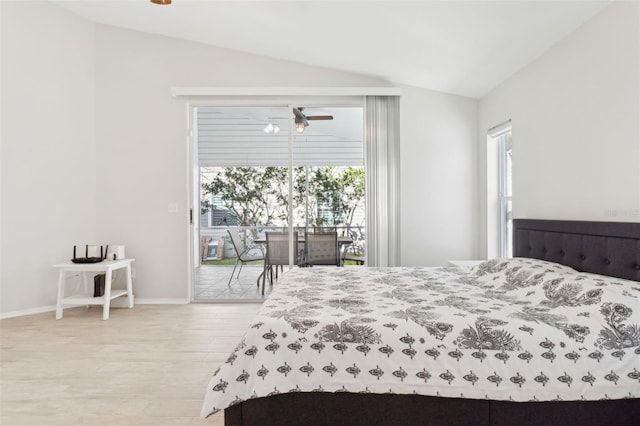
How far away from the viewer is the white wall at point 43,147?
3.85 meters

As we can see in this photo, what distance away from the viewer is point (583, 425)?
157 centimetres

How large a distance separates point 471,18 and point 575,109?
0.98 metres

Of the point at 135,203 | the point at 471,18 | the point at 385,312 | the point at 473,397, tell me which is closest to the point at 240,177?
the point at 135,203

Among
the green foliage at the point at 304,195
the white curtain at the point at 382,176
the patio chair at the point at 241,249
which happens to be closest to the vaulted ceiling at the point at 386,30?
the white curtain at the point at 382,176

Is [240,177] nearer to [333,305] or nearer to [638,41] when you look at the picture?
[333,305]

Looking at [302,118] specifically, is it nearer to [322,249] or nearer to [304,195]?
[304,195]

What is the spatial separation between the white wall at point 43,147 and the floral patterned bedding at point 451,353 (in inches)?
136

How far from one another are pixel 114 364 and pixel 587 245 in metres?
3.15

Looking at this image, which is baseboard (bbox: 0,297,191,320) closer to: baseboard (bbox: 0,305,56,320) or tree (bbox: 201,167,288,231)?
baseboard (bbox: 0,305,56,320)

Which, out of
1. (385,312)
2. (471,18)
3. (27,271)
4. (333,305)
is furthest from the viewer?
(27,271)

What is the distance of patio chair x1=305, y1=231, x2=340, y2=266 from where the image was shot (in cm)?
452

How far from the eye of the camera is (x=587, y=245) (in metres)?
2.37

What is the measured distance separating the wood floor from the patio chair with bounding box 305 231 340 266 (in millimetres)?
1010

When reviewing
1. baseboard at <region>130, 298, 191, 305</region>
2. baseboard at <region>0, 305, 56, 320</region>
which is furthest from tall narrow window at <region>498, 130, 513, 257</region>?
baseboard at <region>0, 305, 56, 320</region>
